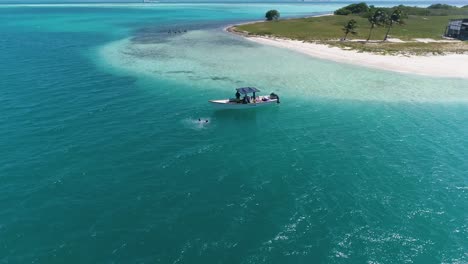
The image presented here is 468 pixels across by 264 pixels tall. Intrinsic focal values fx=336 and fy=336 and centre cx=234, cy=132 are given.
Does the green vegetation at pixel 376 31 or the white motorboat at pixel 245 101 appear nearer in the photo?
the white motorboat at pixel 245 101

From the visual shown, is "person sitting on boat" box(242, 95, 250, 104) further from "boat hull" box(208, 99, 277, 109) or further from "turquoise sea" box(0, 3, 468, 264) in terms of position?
"turquoise sea" box(0, 3, 468, 264)

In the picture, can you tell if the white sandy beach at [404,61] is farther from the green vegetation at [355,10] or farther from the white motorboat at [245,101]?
the green vegetation at [355,10]

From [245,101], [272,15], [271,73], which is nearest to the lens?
[245,101]

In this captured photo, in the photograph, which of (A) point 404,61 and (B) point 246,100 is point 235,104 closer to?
(B) point 246,100

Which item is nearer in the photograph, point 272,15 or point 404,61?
point 404,61

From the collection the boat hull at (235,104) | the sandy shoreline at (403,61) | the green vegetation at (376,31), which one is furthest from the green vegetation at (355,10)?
the boat hull at (235,104)

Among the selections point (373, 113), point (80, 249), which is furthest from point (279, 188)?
point (373, 113)

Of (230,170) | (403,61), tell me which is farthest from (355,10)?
(230,170)
